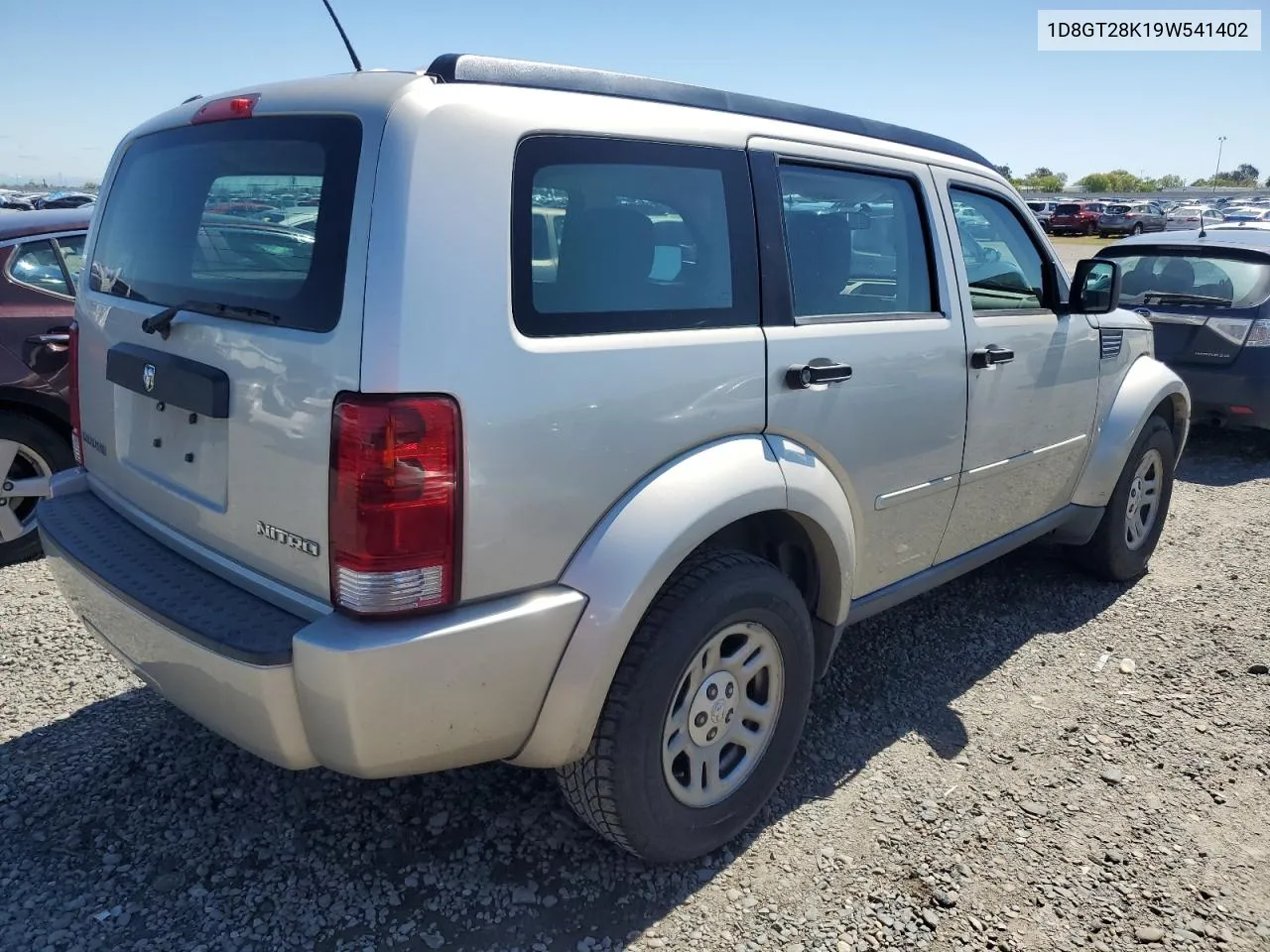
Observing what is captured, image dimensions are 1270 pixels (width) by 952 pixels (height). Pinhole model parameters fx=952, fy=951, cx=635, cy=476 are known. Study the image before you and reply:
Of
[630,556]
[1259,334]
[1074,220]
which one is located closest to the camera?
[630,556]

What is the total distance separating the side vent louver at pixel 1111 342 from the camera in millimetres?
4086

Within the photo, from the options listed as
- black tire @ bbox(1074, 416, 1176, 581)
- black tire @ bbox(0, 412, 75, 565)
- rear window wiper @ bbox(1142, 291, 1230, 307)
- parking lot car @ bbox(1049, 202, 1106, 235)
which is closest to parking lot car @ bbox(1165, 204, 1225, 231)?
parking lot car @ bbox(1049, 202, 1106, 235)

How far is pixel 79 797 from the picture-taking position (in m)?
2.79

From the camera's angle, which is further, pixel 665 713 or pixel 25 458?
pixel 25 458

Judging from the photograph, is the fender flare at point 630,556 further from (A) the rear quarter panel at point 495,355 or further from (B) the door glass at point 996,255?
(B) the door glass at point 996,255

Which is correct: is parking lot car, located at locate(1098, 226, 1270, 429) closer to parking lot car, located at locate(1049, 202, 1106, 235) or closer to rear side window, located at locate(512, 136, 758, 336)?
rear side window, located at locate(512, 136, 758, 336)

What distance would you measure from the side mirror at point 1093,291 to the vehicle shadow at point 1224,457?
11.2 ft

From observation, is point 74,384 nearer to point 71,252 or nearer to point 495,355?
point 495,355

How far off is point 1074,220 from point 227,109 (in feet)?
153

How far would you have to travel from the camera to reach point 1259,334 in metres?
6.82

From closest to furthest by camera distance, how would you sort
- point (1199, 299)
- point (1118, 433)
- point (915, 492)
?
1. point (915, 492)
2. point (1118, 433)
3. point (1199, 299)

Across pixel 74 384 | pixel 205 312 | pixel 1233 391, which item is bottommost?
pixel 1233 391

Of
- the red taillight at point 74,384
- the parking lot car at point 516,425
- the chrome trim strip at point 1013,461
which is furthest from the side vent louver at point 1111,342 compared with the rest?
the red taillight at point 74,384

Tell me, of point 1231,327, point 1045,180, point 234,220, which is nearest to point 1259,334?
point 1231,327
